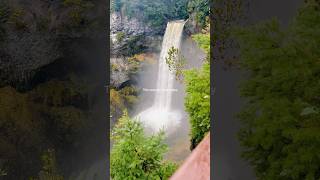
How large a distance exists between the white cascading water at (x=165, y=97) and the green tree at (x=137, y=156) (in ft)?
1.01

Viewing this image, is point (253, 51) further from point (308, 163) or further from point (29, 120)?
point (29, 120)

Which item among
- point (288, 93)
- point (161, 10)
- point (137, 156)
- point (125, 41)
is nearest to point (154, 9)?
point (161, 10)

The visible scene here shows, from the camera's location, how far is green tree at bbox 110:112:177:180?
7.81 meters

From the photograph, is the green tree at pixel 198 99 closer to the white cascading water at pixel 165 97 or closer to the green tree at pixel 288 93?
the white cascading water at pixel 165 97

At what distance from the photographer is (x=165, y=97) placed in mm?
8211

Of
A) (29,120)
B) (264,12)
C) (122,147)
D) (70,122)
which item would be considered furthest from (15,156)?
(122,147)

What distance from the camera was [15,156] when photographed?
4.71m

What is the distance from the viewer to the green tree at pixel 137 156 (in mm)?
7812

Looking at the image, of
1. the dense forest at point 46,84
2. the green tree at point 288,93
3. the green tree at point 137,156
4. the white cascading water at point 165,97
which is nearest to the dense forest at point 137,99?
the green tree at point 137,156

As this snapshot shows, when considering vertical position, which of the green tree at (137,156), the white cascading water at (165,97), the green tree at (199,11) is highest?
the green tree at (199,11)

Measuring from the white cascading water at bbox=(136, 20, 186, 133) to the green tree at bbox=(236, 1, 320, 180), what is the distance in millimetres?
4728

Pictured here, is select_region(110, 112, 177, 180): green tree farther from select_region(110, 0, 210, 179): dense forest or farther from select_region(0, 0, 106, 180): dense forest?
select_region(0, 0, 106, 180): dense forest

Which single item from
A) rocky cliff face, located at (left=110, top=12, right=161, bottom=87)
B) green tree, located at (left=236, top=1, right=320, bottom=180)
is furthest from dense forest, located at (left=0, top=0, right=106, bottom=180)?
rocky cliff face, located at (left=110, top=12, right=161, bottom=87)

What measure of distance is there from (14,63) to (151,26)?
13.7ft
